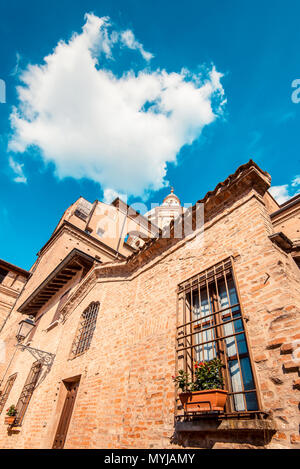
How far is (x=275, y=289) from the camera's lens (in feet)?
10.2

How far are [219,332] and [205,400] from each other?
1.03m

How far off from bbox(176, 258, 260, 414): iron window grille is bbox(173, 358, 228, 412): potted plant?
0.51 feet

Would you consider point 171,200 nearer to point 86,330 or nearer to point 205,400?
point 86,330

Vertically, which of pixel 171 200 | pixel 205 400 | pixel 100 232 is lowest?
pixel 205 400

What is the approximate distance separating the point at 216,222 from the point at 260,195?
917 mm

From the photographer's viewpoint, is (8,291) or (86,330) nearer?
(86,330)

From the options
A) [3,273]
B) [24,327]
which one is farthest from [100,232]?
[24,327]

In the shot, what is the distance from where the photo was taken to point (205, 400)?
2881mm

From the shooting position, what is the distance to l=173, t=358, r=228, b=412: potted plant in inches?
111

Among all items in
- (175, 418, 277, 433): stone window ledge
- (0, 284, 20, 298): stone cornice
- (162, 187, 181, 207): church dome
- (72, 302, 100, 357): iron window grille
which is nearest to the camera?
(175, 418, 277, 433): stone window ledge

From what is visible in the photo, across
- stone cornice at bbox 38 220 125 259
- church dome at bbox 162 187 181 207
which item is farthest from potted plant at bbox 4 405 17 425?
church dome at bbox 162 187 181 207

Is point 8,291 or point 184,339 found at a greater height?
point 8,291

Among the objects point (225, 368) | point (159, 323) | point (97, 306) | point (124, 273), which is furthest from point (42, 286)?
point (225, 368)

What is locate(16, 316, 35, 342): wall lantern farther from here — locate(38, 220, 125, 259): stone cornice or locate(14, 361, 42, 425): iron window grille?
locate(38, 220, 125, 259): stone cornice
